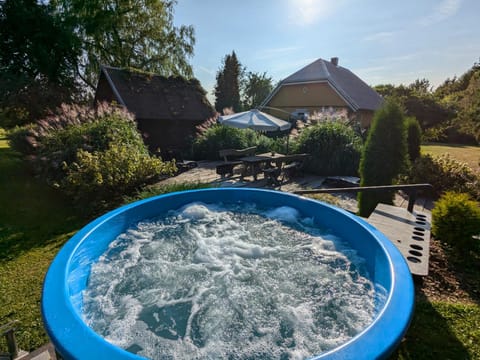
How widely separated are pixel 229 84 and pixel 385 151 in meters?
26.3

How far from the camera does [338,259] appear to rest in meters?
3.04

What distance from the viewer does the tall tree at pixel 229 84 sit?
92.4 ft

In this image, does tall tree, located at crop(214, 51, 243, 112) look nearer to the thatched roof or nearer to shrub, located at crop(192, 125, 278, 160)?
the thatched roof

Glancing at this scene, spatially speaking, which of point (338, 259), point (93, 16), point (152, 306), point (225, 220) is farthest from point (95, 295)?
point (93, 16)

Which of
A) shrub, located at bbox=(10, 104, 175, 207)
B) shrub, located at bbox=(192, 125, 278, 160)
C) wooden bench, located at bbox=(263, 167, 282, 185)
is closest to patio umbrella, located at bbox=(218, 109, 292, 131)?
wooden bench, located at bbox=(263, 167, 282, 185)

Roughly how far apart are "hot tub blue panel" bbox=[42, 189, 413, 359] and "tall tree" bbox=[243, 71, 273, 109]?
2840 cm

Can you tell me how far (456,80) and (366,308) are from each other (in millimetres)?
36394

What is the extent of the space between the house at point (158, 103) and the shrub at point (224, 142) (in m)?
1.03

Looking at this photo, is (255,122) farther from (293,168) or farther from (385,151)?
(385,151)

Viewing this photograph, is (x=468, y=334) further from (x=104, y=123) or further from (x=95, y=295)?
(x=104, y=123)

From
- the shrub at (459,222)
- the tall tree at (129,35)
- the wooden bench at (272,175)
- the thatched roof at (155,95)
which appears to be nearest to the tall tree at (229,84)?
the tall tree at (129,35)

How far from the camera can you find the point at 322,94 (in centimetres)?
1594

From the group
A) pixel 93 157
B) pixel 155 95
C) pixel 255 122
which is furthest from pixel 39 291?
pixel 155 95

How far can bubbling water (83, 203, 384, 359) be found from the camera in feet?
5.95
